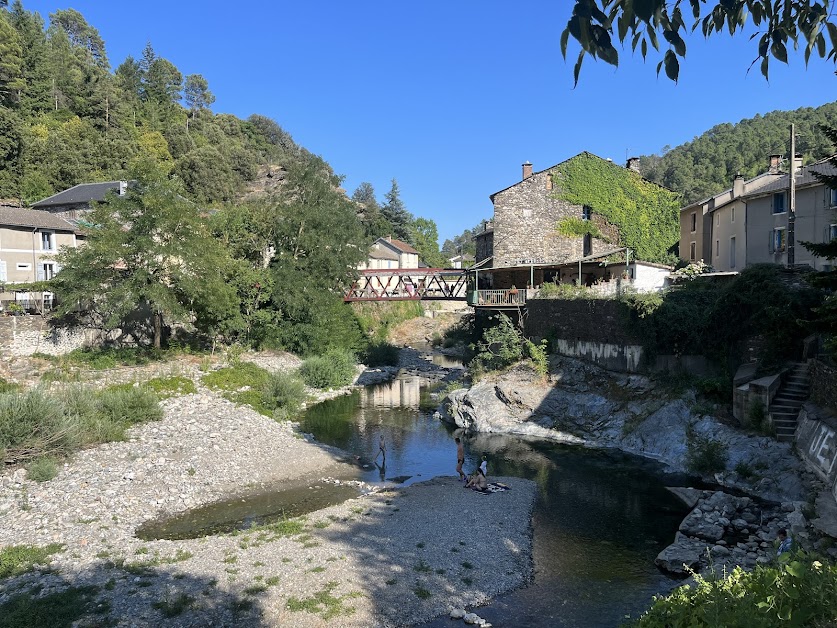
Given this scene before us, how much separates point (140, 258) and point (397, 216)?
73585 mm

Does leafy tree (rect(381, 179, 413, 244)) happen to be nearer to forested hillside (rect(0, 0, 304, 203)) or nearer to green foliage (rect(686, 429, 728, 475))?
forested hillside (rect(0, 0, 304, 203))

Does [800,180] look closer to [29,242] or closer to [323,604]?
[323,604]

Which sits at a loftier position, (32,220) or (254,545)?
(32,220)

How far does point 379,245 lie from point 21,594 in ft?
234

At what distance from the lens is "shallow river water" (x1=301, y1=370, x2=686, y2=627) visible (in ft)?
40.7

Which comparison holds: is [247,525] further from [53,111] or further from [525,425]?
[53,111]

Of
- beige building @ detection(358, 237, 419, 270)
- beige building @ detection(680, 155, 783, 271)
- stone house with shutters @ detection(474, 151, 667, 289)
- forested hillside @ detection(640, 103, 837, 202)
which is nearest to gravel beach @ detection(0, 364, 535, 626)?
beige building @ detection(680, 155, 783, 271)

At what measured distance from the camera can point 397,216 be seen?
335ft

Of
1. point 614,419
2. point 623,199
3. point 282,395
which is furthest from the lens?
point 623,199

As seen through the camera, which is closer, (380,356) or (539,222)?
(539,222)

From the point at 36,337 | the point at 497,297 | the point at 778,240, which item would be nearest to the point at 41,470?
the point at 36,337

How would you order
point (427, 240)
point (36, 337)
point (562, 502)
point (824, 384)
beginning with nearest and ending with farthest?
point (824, 384) < point (562, 502) < point (36, 337) < point (427, 240)

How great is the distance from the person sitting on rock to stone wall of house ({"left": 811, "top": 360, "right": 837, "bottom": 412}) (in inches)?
220

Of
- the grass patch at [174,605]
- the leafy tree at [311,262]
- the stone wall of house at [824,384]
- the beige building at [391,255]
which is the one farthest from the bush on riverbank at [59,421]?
the beige building at [391,255]
